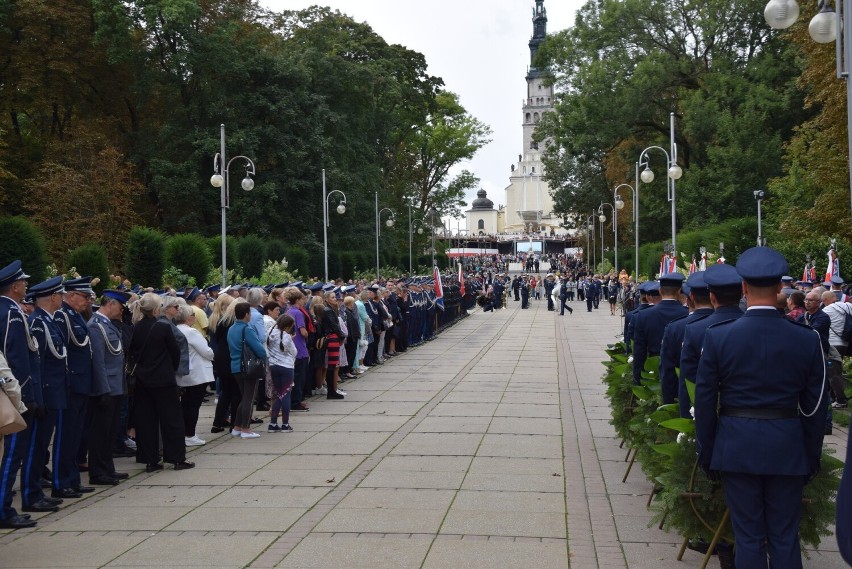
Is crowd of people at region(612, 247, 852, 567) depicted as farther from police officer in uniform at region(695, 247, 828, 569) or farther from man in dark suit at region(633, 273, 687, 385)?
man in dark suit at region(633, 273, 687, 385)

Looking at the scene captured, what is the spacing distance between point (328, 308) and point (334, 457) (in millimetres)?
6726

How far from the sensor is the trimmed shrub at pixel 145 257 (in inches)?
1175

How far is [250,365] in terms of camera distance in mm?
12867

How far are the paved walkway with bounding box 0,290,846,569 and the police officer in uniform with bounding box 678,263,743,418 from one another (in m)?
1.33

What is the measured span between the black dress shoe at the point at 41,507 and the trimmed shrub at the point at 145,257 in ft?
69.9

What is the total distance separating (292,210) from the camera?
50688mm

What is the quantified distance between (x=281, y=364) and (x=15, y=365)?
549cm

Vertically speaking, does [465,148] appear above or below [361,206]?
above

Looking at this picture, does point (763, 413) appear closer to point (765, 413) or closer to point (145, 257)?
point (765, 413)

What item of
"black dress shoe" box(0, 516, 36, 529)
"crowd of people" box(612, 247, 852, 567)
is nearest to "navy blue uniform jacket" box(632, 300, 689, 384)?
"crowd of people" box(612, 247, 852, 567)

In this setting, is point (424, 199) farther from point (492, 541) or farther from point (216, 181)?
point (492, 541)

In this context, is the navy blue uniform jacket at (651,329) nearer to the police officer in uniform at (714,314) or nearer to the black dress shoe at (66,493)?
the police officer in uniform at (714,314)

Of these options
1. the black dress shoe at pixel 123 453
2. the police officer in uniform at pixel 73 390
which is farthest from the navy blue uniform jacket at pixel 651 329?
the black dress shoe at pixel 123 453

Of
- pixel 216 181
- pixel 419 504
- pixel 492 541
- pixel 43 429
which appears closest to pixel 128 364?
pixel 43 429
